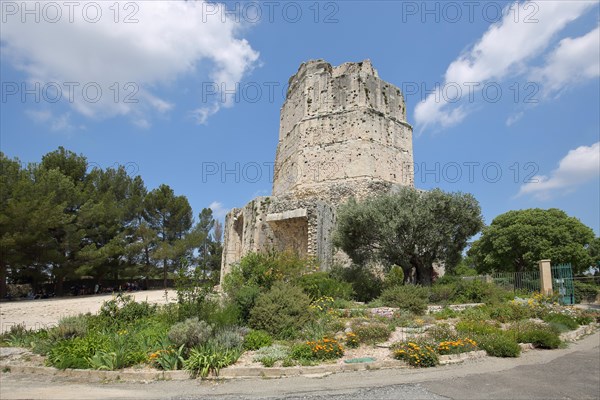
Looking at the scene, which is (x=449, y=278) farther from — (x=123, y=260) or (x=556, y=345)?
(x=123, y=260)

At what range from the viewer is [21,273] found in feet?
90.5

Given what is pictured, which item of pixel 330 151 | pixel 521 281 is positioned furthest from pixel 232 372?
pixel 330 151

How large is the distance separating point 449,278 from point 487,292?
3498 mm

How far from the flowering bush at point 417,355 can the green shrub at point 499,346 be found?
1436mm

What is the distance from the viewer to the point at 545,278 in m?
17.1

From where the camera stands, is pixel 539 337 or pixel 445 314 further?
pixel 445 314

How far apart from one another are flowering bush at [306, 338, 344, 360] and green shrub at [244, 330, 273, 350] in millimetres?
1126

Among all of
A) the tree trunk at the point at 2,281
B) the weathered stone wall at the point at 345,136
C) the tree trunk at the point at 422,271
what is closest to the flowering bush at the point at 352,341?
the tree trunk at the point at 422,271

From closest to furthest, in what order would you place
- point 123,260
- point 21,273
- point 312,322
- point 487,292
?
point 312,322 → point 487,292 → point 21,273 → point 123,260

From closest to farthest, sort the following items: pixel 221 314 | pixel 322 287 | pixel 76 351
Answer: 1. pixel 76 351
2. pixel 221 314
3. pixel 322 287

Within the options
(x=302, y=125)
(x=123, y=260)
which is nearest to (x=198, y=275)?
(x=302, y=125)

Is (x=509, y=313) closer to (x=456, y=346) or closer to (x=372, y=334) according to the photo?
(x=456, y=346)

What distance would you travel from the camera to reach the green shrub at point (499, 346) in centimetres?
793

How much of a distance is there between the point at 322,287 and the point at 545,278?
10.6m
